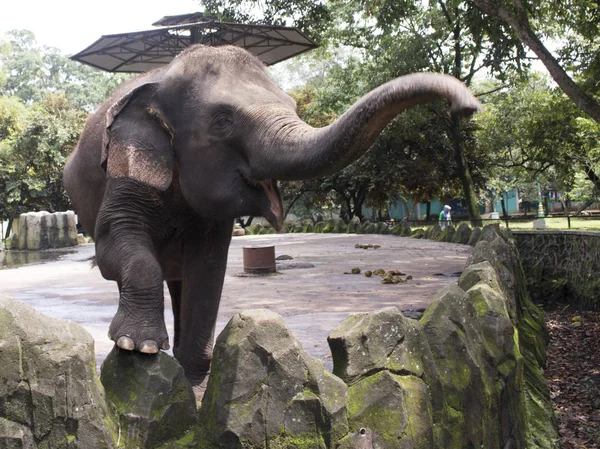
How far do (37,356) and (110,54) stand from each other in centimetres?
944

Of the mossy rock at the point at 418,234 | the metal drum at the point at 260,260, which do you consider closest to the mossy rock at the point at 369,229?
the mossy rock at the point at 418,234

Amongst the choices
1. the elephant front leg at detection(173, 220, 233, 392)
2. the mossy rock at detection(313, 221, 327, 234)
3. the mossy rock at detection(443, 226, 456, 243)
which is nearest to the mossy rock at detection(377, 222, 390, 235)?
the mossy rock at detection(313, 221, 327, 234)

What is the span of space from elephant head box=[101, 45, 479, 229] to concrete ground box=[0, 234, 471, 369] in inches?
68.9

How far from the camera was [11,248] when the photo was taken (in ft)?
73.5

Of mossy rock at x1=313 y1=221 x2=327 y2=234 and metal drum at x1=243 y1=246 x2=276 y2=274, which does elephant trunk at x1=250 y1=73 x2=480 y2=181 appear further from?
mossy rock at x1=313 y1=221 x2=327 y2=234

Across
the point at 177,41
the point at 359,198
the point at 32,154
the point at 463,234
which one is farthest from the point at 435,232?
the point at 32,154

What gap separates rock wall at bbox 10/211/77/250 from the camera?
2158cm

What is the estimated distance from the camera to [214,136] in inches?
140

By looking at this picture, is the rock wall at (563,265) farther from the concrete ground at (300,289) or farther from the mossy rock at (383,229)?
the mossy rock at (383,229)

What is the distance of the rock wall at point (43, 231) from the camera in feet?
70.8

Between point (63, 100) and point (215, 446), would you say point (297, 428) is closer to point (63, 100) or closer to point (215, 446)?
point (215, 446)

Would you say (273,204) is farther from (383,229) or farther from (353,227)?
(353,227)

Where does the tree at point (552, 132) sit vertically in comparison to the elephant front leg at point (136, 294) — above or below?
above

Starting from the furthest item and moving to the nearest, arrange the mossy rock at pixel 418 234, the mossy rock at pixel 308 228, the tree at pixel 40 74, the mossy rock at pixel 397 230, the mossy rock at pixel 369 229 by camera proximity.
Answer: the tree at pixel 40 74
the mossy rock at pixel 308 228
the mossy rock at pixel 369 229
the mossy rock at pixel 397 230
the mossy rock at pixel 418 234
